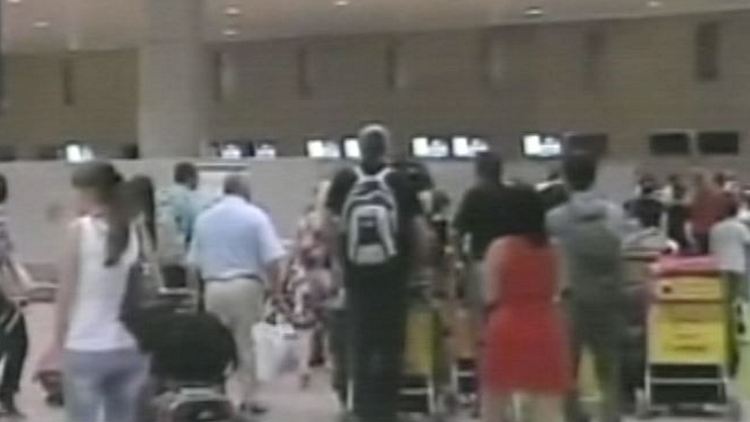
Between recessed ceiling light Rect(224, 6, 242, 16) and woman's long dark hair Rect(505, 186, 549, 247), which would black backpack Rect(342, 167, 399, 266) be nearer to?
woman's long dark hair Rect(505, 186, 549, 247)

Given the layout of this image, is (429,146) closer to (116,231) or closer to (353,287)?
(353,287)

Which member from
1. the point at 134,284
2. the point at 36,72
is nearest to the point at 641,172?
the point at 36,72

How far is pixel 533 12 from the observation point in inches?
1567

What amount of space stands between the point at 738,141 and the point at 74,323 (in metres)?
33.6

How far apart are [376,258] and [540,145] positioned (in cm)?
3213

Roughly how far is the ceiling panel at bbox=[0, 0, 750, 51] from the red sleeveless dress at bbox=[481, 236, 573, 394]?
2842 centimetres

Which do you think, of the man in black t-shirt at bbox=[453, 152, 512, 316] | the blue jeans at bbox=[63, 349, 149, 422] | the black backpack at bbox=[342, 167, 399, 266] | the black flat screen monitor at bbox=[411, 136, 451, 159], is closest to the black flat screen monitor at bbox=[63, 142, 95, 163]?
the black flat screen monitor at bbox=[411, 136, 451, 159]

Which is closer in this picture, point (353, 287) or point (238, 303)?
point (353, 287)

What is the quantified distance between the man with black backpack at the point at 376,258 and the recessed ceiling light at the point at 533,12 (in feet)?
94.6

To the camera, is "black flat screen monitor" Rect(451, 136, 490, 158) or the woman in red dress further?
"black flat screen monitor" Rect(451, 136, 490, 158)

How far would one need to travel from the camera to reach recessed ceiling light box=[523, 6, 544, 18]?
39006mm

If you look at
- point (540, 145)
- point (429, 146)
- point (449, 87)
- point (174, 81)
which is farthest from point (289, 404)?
point (429, 146)

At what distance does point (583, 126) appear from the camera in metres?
41.3

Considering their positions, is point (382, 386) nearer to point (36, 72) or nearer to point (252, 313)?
point (252, 313)
